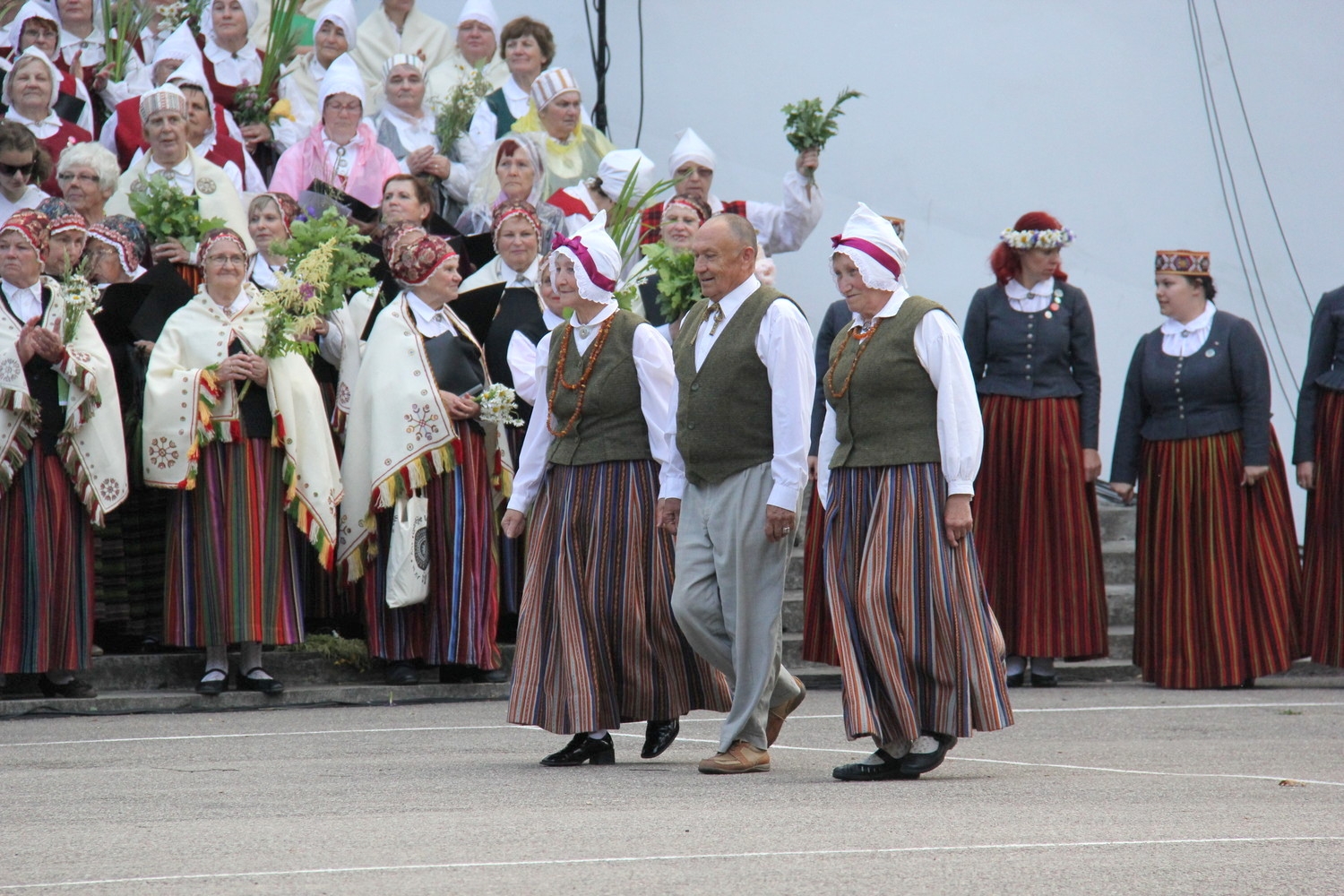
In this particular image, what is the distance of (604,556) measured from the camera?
638 centimetres

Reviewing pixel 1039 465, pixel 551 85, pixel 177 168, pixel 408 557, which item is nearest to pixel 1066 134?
pixel 551 85

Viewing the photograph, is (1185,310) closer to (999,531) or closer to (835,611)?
(999,531)

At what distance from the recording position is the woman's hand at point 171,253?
897cm

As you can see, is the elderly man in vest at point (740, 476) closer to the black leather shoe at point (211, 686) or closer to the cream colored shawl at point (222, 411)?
the cream colored shawl at point (222, 411)

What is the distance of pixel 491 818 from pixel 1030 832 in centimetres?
135

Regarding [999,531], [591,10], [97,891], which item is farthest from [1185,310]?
[97,891]

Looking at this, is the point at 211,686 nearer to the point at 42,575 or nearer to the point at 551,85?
the point at 42,575

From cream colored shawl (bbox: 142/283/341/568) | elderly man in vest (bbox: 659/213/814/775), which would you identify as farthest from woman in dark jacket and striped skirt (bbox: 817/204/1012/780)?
cream colored shawl (bbox: 142/283/341/568)

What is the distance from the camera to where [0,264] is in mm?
8047

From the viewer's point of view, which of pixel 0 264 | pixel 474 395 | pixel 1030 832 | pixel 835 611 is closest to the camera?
pixel 1030 832

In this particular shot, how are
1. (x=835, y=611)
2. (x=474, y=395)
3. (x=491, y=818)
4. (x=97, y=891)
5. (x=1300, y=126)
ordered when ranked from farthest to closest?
(x=1300, y=126)
(x=474, y=395)
(x=835, y=611)
(x=491, y=818)
(x=97, y=891)

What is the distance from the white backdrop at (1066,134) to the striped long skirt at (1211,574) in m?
3.15

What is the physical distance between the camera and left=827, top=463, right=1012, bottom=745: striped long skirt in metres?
5.75

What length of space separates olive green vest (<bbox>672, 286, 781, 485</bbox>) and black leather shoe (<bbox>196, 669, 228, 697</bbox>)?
10.3ft
